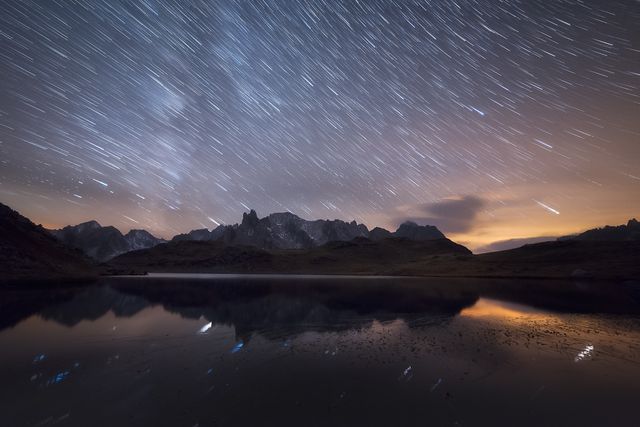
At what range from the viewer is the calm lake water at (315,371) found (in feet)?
43.2

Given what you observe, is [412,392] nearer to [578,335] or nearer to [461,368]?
[461,368]

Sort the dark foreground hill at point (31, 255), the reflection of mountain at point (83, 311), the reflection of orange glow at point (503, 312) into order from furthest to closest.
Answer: the dark foreground hill at point (31, 255) < the reflection of orange glow at point (503, 312) < the reflection of mountain at point (83, 311)

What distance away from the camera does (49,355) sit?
21.5m

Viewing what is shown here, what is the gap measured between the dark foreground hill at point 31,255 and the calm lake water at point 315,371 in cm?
6436

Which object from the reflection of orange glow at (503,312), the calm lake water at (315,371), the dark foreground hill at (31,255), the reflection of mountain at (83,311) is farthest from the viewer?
the dark foreground hill at (31,255)

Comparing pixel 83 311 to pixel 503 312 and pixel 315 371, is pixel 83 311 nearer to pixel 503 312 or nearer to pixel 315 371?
pixel 315 371

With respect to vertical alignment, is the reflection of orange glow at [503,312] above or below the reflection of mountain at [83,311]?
above

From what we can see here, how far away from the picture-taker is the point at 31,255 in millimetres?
94688

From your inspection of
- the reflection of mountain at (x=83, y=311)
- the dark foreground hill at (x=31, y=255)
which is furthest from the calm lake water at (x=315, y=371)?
the dark foreground hill at (x=31, y=255)

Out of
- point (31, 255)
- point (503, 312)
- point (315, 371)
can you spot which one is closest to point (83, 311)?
point (315, 371)

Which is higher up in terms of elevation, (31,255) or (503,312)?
(31,255)

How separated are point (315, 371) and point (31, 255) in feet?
378

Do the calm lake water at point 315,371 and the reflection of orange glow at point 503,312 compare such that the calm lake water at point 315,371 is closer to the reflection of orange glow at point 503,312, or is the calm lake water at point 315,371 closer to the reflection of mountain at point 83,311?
the reflection of mountain at point 83,311

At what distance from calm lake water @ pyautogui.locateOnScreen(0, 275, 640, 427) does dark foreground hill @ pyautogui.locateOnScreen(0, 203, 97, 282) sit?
64358 mm
